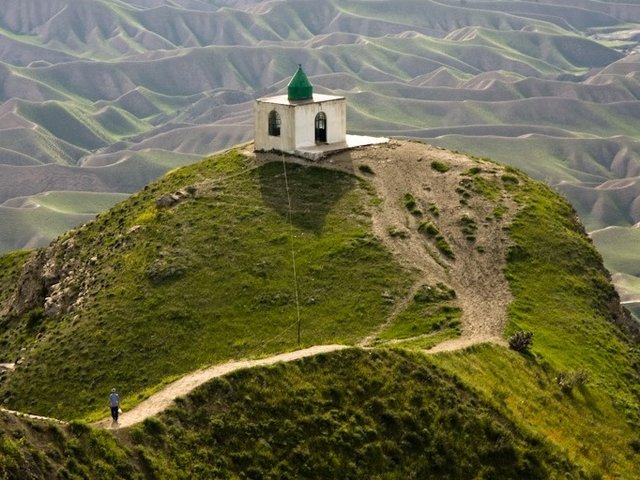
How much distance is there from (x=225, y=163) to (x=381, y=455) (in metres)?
33.7

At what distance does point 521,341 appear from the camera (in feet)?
135

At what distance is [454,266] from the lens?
50.0m

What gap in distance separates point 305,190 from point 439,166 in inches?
364

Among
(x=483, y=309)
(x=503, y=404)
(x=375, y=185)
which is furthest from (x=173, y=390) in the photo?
(x=375, y=185)

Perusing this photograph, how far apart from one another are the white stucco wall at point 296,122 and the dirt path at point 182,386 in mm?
25851

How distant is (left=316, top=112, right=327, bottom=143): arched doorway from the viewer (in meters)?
62.8

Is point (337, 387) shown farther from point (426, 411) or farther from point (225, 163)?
point (225, 163)

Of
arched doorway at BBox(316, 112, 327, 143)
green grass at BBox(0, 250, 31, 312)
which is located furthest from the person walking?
arched doorway at BBox(316, 112, 327, 143)

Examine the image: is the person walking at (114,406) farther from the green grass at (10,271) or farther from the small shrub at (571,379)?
the green grass at (10,271)

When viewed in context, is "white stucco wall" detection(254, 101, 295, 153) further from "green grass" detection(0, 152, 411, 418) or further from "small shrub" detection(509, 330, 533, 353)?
"small shrub" detection(509, 330, 533, 353)

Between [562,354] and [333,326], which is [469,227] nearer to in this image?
[562,354]

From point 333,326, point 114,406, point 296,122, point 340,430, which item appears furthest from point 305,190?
point 114,406

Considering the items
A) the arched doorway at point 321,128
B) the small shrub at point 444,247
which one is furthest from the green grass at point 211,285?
the arched doorway at point 321,128

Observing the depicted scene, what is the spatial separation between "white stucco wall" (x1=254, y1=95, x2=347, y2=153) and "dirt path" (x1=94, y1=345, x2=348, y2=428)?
25.9m
